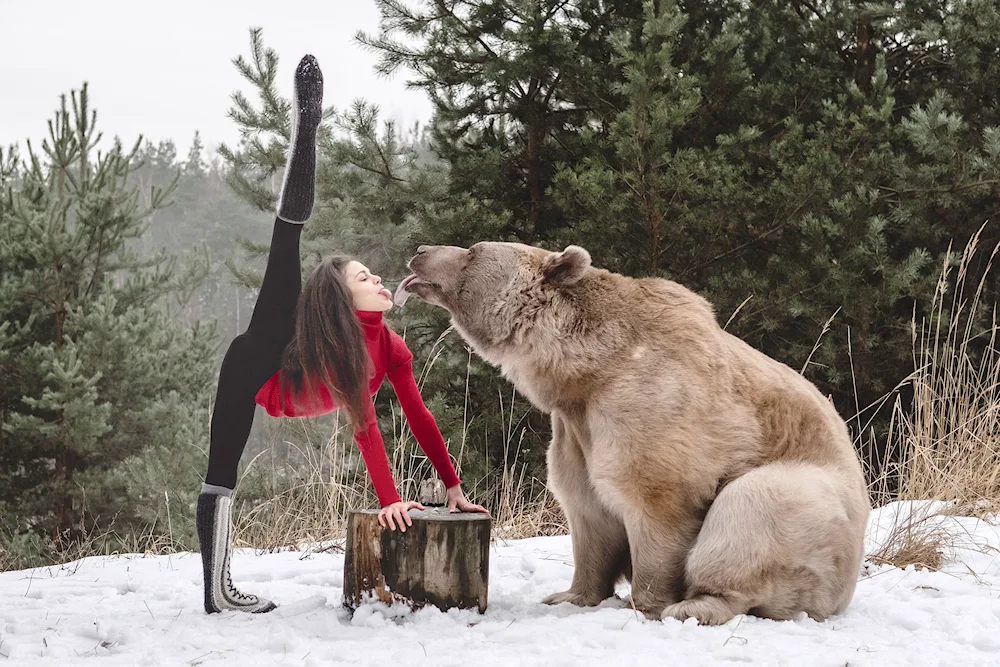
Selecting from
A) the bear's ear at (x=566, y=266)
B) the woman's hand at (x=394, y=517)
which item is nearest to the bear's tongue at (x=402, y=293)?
the bear's ear at (x=566, y=266)

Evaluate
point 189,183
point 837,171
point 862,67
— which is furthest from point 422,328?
point 189,183

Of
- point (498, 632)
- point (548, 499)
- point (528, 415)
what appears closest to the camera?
point (498, 632)

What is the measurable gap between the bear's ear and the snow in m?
1.16

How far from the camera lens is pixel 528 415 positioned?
7.58 metres

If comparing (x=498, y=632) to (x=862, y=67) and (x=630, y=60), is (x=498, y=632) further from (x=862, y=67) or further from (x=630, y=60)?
(x=862, y=67)

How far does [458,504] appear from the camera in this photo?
3277 mm

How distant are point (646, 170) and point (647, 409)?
4351 mm

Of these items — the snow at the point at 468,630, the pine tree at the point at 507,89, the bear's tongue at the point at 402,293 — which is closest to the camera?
the snow at the point at 468,630

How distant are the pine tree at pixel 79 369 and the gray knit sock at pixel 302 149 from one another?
7652 mm

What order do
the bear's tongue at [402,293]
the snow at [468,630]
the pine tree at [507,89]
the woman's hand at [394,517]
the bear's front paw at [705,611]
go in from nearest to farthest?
the snow at [468,630], the bear's front paw at [705,611], the woman's hand at [394,517], the bear's tongue at [402,293], the pine tree at [507,89]

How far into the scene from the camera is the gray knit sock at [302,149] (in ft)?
10.6

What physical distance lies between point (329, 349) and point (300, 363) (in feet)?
0.42

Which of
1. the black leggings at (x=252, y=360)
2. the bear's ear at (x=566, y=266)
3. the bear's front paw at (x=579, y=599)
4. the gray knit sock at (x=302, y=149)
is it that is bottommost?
the bear's front paw at (x=579, y=599)

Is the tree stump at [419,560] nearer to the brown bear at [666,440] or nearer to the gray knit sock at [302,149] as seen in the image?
the brown bear at [666,440]
